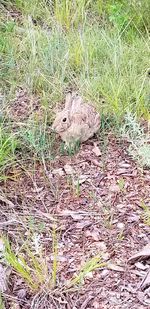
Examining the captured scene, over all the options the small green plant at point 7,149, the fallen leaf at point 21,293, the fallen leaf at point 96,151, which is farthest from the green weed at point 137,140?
the fallen leaf at point 21,293

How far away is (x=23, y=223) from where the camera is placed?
2258mm

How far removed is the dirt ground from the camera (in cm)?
191

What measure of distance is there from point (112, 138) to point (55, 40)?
3.56ft

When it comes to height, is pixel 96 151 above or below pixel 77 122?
below

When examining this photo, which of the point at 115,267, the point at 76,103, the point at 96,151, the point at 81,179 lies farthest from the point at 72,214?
the point at 76,103

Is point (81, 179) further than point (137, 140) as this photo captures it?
No

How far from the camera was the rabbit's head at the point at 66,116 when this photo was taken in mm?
2754

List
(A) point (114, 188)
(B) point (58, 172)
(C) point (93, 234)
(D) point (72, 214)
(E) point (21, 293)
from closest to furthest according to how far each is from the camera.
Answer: (E) point (21, 293)
(C) point (93, 234)
(D) point (72, 214)
(A) point (114, 188)
(B) point (58, 172)

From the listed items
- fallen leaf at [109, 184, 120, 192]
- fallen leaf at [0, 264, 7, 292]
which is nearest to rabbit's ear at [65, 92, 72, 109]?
fallen leaf at [109, 184, 120, 192]

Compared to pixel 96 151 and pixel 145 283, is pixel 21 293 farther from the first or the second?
pixel 96 151

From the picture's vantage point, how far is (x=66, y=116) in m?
2.78

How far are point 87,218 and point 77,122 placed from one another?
64 cm

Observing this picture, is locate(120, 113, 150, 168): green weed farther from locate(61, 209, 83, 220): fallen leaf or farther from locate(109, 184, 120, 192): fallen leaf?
locate(61, 209, 83, 220): fallen leaf

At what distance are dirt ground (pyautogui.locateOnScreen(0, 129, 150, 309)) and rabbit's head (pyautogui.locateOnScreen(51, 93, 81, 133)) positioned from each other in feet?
0.51
